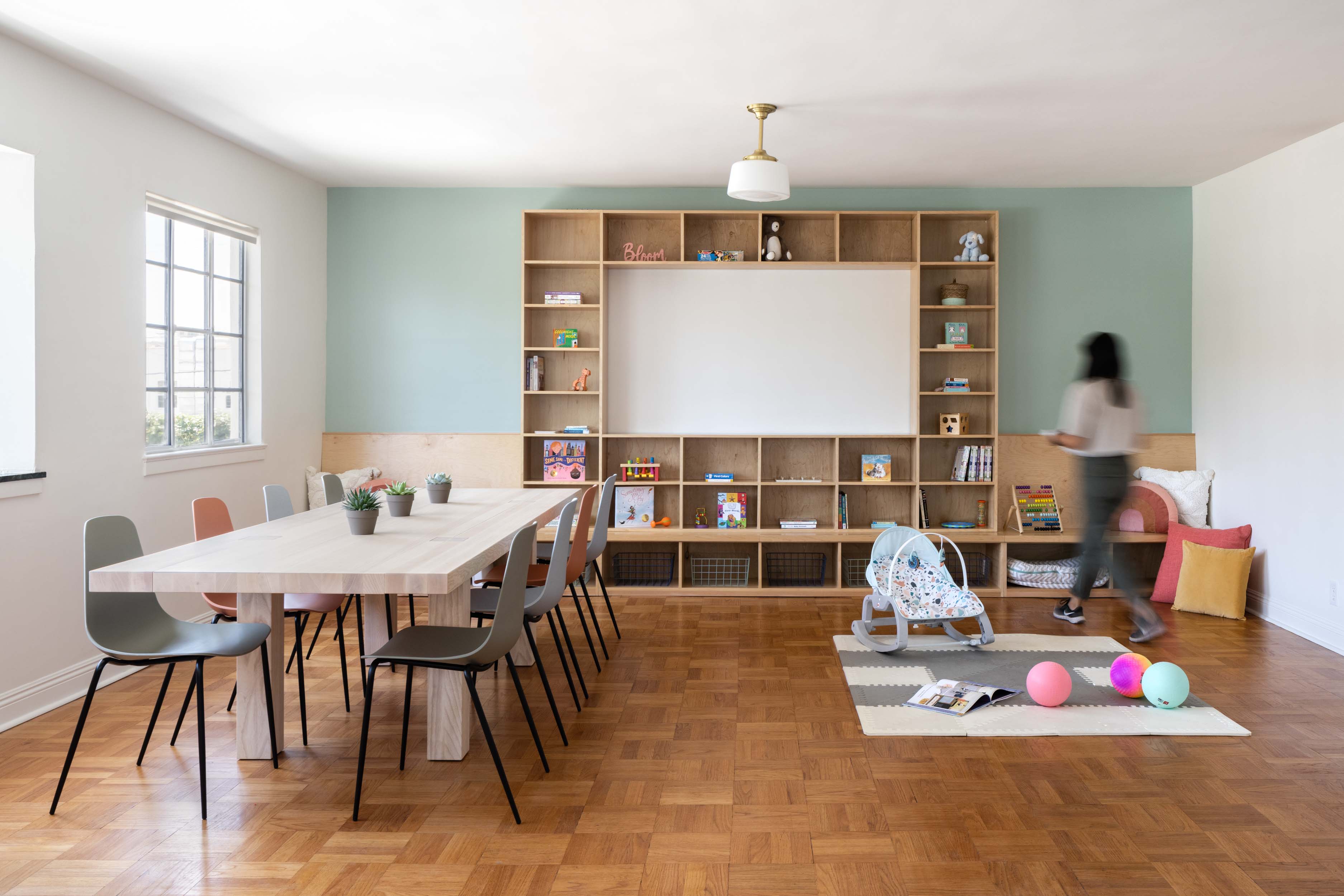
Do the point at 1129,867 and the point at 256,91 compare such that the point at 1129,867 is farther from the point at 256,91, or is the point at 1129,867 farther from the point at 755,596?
the point at 256,91

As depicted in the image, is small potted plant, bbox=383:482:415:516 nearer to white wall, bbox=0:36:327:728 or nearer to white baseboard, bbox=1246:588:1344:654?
white wall, bbox=0:36:327:728

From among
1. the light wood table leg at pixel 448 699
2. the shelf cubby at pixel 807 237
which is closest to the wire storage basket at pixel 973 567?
the shelf cubby at pixel 807 237

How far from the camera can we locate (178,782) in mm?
3121

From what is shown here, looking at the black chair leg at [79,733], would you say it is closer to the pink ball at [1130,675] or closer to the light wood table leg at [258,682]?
the light wood table leg at [258,682]

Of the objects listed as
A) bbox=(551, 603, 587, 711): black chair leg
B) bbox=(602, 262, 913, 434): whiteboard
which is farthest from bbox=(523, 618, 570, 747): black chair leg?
bbox=(602, 262, 913, 434): whiteboard

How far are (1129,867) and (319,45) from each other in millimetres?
4301

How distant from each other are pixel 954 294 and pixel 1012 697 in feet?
10.5

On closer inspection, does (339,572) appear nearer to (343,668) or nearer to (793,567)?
(343,668)

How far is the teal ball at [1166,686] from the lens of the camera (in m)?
3.82

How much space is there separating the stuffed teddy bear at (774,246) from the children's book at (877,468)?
156cm

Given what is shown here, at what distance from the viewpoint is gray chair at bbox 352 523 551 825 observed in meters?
2.84

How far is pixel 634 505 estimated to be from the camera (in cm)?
643

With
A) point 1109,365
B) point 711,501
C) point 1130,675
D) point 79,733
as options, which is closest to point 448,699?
point 79,733

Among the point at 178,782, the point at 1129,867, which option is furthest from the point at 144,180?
the point at 1129,867
